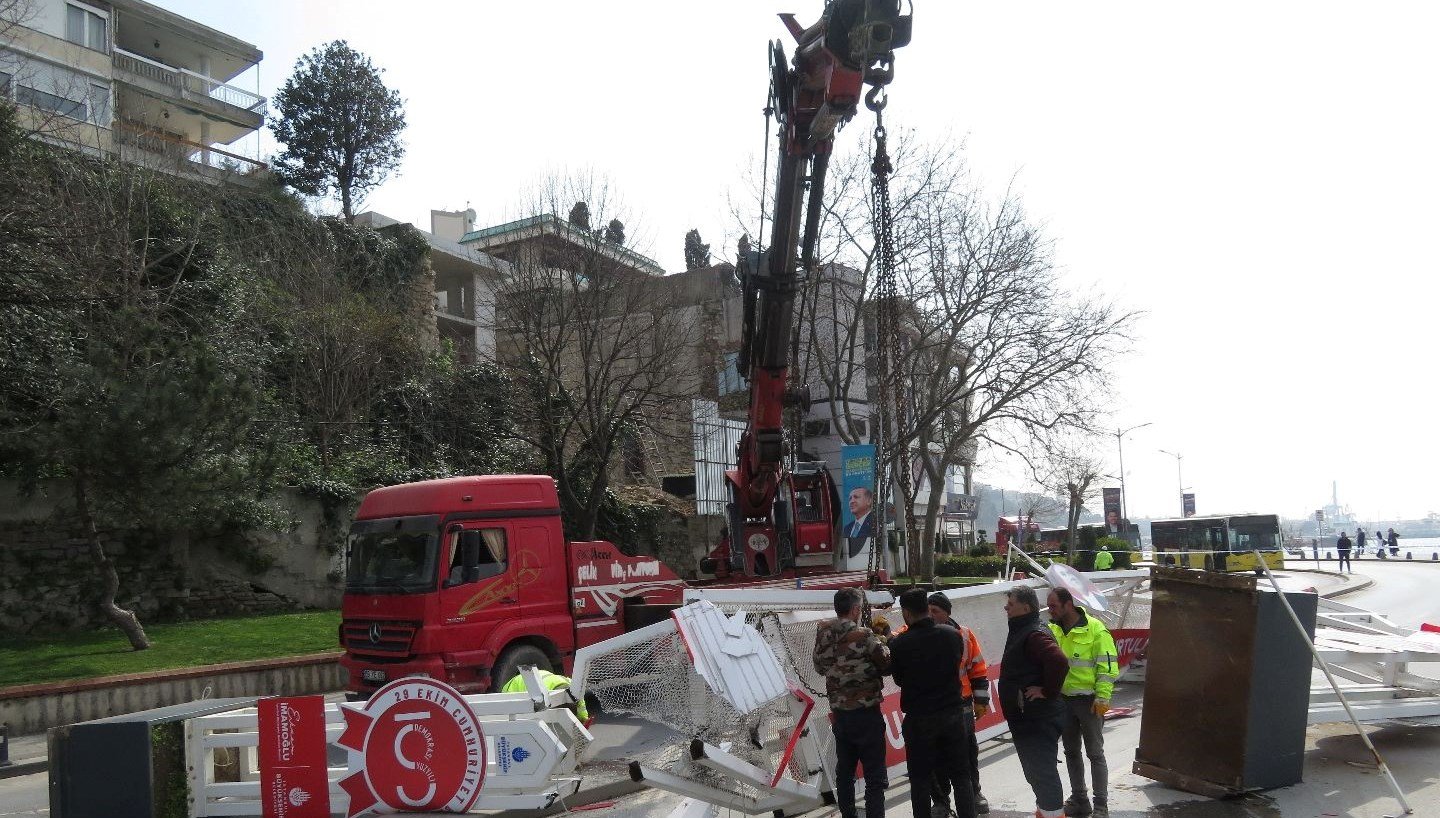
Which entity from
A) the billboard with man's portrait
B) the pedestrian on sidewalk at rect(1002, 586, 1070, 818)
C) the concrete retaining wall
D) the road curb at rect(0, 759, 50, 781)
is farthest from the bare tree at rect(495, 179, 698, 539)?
the pedestrian on sidewalk at rect(1002, 586, 1070, 818)

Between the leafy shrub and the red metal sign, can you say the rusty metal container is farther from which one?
the leafy shrub

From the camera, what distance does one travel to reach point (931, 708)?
6.60m

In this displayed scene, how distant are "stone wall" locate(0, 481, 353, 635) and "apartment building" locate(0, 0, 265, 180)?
9.43 m

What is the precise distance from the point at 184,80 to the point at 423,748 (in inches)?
1432

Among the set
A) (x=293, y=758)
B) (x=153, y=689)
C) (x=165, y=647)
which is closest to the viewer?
(x=293, y=758)

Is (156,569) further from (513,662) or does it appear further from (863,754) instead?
(863,754)

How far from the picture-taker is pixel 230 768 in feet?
26.2

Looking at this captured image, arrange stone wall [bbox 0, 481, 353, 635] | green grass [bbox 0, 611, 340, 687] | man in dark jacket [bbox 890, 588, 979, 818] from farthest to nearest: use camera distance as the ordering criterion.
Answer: stone wall [bbox 0, 481, 353, 635] → green grass [bbox 0, 611, 340, 687] → man in dark jacket [bbox 890, 588, 979, 818]

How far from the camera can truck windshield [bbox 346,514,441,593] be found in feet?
38.9

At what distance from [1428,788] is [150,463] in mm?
15264

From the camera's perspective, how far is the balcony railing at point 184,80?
3469 cm

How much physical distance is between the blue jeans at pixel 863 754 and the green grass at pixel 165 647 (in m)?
11.1

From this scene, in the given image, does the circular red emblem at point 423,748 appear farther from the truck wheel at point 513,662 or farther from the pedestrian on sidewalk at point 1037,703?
the truck wheel at point 513,662

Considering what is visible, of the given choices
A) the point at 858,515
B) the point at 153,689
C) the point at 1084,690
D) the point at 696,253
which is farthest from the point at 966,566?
the point at 1084,690
